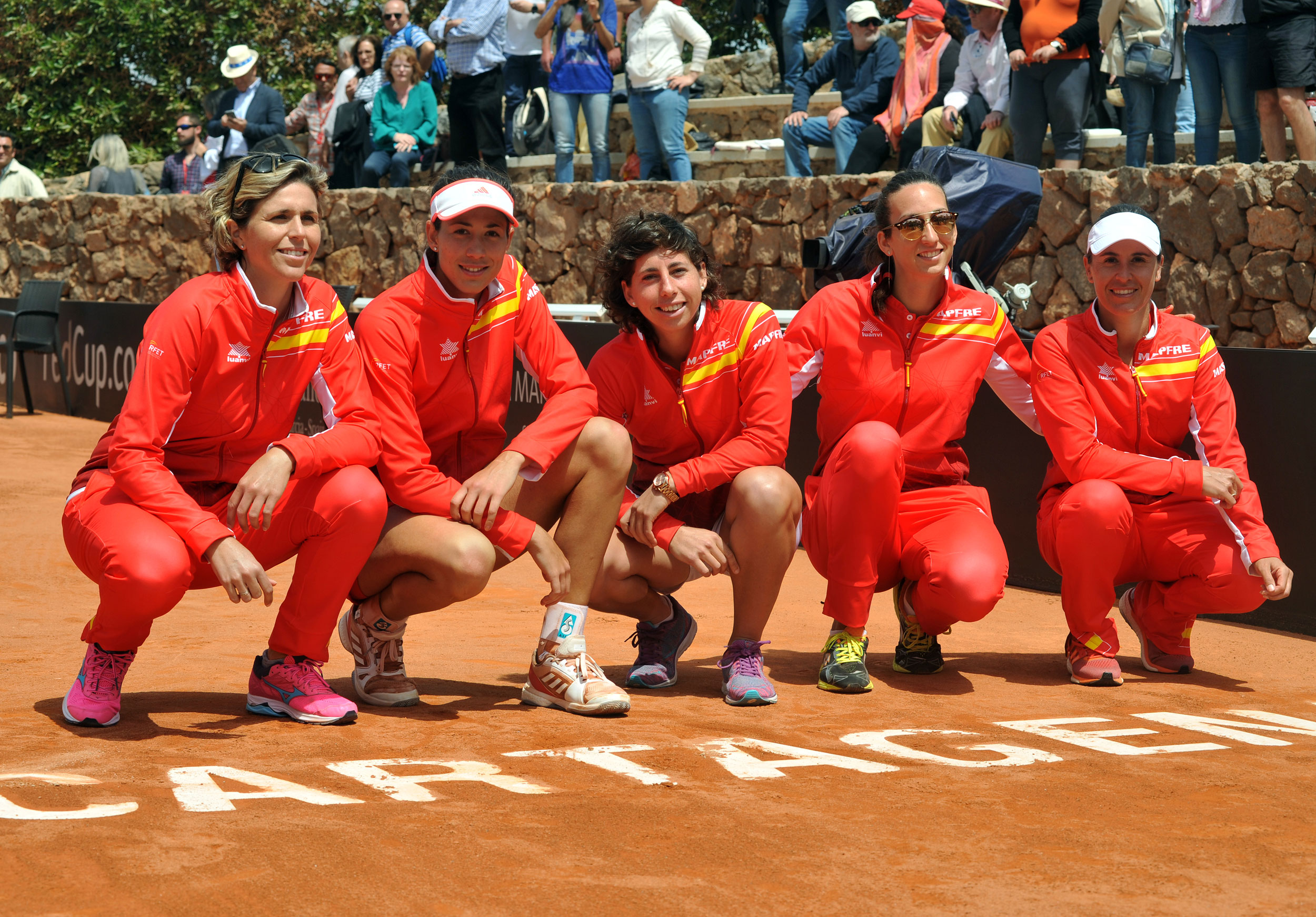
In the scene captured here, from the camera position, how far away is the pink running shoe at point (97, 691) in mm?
3662

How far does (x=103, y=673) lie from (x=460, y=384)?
4.09ft

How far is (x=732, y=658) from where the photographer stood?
13.8 ft

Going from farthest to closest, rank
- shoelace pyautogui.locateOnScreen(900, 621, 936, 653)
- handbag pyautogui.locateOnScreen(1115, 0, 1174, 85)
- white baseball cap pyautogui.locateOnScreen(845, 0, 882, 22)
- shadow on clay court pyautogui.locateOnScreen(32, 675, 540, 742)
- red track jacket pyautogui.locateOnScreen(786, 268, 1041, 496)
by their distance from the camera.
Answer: white baseball cap pyautogui.locateOnScreen(845, 0, 882, 22), handbag pyautogui.locateOnScreen(1115, 0, 1174, 85), shoelace pyautogui.locateOnScreen(900, 621, 936, 653), red track jacket pyautogui.locateOnScreen(786, 268, 1041, 496), shadow on clay court pyautogui.locateOnScreen(32, 675, 540, 742)

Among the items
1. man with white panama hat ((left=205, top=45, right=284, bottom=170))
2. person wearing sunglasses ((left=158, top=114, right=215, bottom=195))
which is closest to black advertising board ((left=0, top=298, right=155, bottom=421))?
man with white panama hat ((left=205, top=45, right=284, bottom=170))

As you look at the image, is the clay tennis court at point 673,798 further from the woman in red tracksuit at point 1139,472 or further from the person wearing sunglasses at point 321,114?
the person wearing sunglasses at point 321,114

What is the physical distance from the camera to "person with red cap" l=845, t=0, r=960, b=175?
31.7ft

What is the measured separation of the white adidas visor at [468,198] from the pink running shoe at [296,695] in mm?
1310

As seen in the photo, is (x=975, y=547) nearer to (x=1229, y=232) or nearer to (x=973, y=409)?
(x=973, y=409)

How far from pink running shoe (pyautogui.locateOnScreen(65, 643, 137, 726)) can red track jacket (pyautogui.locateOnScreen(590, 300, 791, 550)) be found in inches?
58.1

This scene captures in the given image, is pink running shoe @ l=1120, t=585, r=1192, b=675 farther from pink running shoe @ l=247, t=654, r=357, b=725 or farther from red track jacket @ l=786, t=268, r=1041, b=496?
pink running shoe @ l=247, t=654, r=357, b=725

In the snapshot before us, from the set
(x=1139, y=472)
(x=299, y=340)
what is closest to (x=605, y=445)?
(x=299, y=340)

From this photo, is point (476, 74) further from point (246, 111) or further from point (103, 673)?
point (103, 673)

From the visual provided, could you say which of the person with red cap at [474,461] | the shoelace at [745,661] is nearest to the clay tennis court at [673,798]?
the shoelace at [745,661]

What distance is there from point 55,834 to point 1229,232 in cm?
754
